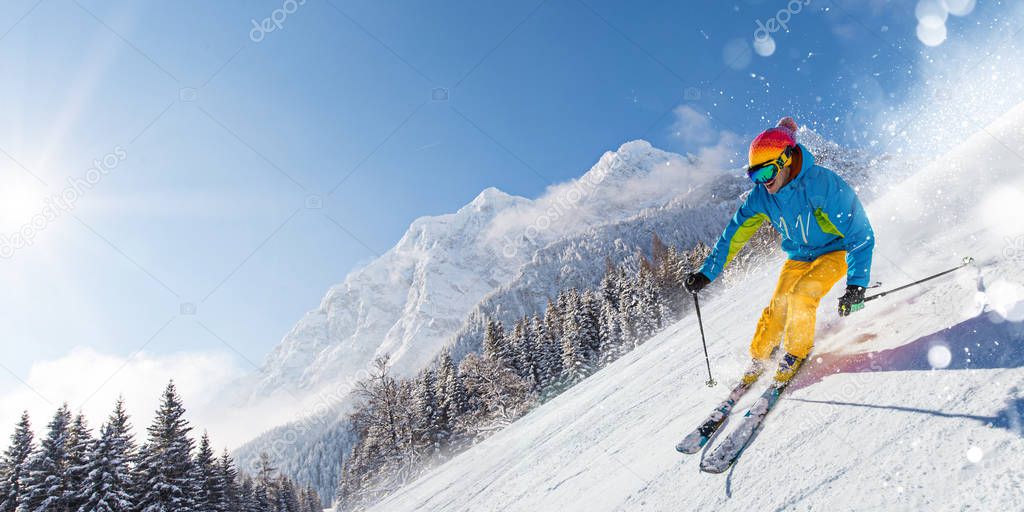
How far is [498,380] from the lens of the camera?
109ft

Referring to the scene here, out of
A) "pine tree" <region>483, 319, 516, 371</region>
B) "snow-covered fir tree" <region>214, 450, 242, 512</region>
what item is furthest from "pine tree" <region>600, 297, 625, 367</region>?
"snow-covered fir tree" <region>214, 450, 242, 512</region>

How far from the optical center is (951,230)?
5.55 metres

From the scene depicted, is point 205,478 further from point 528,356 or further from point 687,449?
point 687,449

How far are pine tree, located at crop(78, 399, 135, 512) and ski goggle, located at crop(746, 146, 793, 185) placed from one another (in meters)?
25.9

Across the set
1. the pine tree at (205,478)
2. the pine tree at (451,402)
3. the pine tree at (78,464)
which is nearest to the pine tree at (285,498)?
the pine tree at (205,478)

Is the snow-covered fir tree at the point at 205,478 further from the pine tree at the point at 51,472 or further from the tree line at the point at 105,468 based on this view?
the pine tree at the point at 51,472

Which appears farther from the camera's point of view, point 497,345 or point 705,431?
point 497,345

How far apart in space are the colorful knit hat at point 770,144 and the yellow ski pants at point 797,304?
101cm

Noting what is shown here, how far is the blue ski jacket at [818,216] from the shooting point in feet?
13.0

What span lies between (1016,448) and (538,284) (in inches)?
7282

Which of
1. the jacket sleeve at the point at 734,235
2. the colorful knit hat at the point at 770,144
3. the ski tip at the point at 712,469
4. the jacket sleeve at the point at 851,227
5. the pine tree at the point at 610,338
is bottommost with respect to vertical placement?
the ski tip at the point at 712,469

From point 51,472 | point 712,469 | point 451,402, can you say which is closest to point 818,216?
point 712,469

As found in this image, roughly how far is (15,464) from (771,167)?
3234 centimetres

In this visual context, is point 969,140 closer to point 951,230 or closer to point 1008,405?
point 951,230
